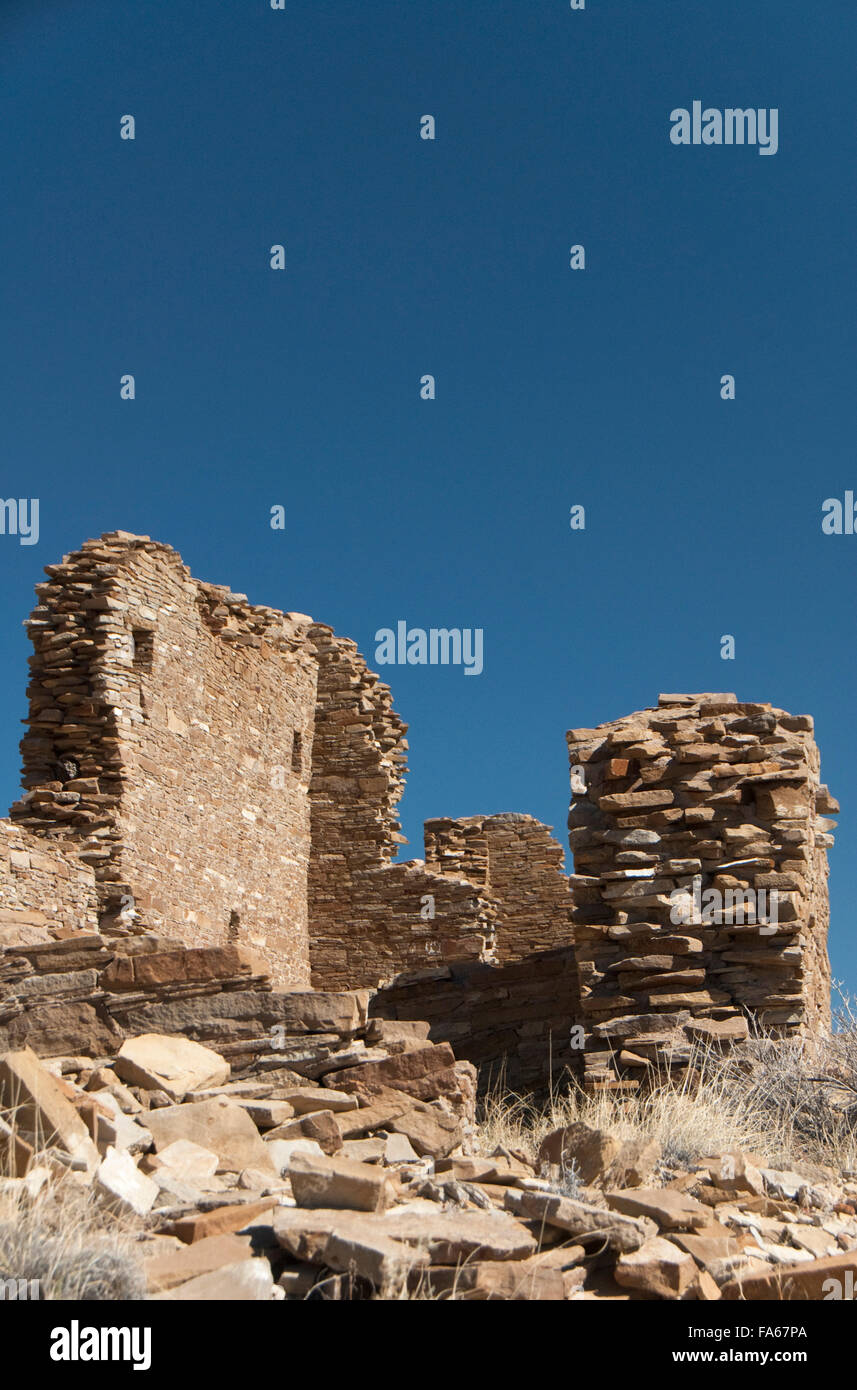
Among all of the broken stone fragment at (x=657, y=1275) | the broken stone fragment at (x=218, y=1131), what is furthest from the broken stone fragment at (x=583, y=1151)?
the broken stone fragment at (x=218, y=1131)

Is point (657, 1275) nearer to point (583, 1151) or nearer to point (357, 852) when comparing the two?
point (583, 1151)

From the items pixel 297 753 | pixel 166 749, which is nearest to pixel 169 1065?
pixel 166 749

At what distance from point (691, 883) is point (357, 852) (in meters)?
10.5

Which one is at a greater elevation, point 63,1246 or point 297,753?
point 297,753

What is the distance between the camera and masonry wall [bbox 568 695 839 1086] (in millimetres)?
8469

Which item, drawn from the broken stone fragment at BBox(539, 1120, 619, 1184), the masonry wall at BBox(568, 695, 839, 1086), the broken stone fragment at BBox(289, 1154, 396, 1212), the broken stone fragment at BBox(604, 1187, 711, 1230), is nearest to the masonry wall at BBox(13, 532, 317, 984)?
the masonry wall at BBox(568, 695, 839, 1086)

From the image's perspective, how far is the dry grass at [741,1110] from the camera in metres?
6.55

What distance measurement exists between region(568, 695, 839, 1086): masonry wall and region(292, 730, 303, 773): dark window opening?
9.96 m

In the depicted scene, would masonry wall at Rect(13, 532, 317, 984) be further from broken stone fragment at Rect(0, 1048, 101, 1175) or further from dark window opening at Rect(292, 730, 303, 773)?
broken stone fragment at Rect(0, 1048, 101, 1175)

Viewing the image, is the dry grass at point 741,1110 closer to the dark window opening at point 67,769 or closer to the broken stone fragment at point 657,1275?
the broken stone fragment at point 657,1275

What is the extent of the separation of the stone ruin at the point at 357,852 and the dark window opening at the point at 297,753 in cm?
12

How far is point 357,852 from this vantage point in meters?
18.8
